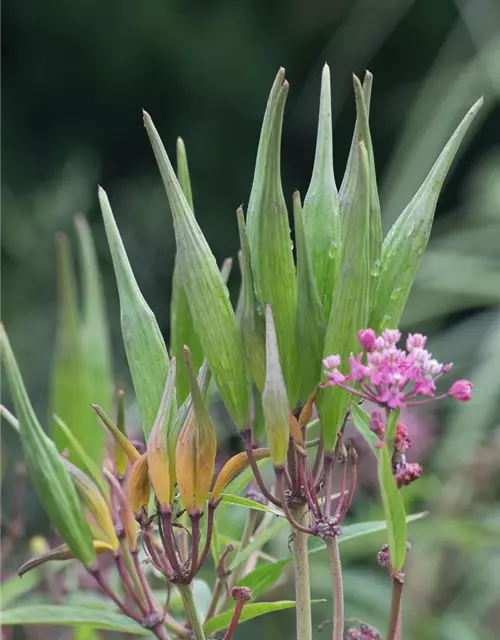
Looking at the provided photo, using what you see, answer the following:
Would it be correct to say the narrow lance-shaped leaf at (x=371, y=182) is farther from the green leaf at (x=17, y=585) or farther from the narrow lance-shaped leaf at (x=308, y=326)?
the green leaf at (x=17, y=585)

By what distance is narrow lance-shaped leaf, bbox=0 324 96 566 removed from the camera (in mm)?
206

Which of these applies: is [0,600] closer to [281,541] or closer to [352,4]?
[281,541]

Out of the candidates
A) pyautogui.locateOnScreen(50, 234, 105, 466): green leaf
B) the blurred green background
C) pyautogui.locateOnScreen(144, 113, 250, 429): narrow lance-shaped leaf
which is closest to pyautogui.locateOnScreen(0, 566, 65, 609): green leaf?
pyautogui.locateOnScreen(50, 234, 105, 466): green leaf

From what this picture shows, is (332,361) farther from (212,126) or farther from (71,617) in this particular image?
(212,126)

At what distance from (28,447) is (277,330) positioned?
0.23 feet

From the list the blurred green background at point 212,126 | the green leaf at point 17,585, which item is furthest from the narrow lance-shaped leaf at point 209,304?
the blurred green background at point 212,126

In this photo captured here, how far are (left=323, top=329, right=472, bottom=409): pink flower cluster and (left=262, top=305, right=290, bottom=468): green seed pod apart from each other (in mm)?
14

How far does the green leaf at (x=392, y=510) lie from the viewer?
0.21 metres

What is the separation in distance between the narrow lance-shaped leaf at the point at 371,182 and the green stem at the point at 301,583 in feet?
0.21

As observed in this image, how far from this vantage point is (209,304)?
225 millimetres

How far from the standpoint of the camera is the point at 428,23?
2.35 m

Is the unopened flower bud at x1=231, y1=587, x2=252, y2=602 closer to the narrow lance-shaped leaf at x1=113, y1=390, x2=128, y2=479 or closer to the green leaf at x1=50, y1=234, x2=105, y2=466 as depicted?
the narrow lance-shaped leaf at x1=113, y1=390, x2=128, y2=479

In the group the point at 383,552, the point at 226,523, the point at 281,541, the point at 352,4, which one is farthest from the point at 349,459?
the point at 352,4

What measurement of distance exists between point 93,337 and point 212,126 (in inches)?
76.1
